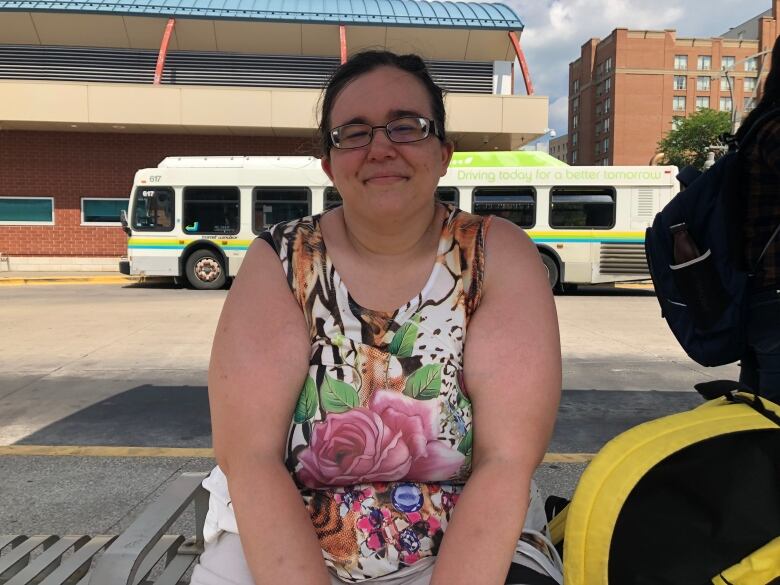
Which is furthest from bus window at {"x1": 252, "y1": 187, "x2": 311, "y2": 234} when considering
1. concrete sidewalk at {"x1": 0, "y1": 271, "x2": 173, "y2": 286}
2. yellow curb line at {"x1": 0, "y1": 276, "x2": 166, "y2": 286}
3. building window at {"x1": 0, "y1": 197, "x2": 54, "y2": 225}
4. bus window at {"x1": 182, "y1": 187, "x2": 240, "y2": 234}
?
building window at {"x1": 0, "y1": 197, "x2": 54, "y2": 225}

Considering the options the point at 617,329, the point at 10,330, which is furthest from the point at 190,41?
the point at 617,329

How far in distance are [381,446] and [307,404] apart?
0.19 metres

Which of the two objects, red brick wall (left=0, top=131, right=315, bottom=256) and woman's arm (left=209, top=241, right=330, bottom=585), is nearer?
woman's arm (left=209, top=241, right=330, bottom=585)

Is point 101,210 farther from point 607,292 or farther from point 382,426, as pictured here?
point 382,426

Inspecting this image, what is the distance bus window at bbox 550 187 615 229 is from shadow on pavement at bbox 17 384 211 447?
10.1m

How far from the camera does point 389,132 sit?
60.5 inches

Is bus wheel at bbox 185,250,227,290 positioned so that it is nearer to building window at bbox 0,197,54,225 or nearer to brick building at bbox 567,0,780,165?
building window at bbox 0,197,54,225

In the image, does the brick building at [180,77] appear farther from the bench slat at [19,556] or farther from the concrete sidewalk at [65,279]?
the bench slat at [19,556]

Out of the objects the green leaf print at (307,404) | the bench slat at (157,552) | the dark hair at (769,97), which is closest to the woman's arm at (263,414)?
the green leaf print at (307,404)

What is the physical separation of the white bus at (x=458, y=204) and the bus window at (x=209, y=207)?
0.9 inches

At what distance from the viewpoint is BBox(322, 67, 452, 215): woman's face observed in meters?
1.53

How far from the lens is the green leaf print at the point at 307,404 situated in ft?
4.77

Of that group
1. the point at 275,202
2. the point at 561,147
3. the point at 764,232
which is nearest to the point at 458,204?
the point at 275,202

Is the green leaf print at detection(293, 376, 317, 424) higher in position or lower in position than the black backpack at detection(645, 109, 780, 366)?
lower
